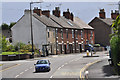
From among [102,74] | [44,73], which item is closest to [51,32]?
[44,73]

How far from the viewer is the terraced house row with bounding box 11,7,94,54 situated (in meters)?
63.3

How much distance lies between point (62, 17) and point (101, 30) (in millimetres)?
17753

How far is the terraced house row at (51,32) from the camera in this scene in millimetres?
63281

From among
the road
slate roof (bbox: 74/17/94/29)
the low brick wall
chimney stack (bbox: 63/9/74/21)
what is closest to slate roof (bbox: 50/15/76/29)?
chimney stack (bbox: 63/9/74/21)

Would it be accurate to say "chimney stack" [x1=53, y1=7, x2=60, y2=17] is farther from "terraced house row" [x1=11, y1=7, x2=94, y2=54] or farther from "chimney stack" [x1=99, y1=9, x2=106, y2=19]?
"chimney stack" [x1=99, y1=9, x2=106, y2=19]

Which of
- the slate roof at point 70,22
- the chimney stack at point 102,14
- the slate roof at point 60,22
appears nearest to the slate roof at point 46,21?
the slate roof at point 60,22

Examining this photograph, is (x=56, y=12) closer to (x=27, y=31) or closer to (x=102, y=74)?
(x=27, y=31)

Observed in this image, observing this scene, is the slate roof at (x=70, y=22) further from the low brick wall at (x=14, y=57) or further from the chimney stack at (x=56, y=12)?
the low brick wall at (x=14, y=57)

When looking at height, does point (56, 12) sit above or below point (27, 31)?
above

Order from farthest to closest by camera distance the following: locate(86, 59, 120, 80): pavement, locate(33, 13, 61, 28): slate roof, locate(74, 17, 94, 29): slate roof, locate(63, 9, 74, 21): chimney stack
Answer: locate(74, 17, 94, 29): slate roof, locate(63, 9, 74, 21): chimney stack, locate(33, 13, 61, 28): slate roof, locate(86, 59, 120, 80): pavement

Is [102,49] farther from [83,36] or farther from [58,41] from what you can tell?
[58,41]

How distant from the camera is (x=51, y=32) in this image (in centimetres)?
6475

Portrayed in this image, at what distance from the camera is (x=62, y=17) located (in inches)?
3039

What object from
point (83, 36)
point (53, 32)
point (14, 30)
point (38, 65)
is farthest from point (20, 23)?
point (38, 65)
